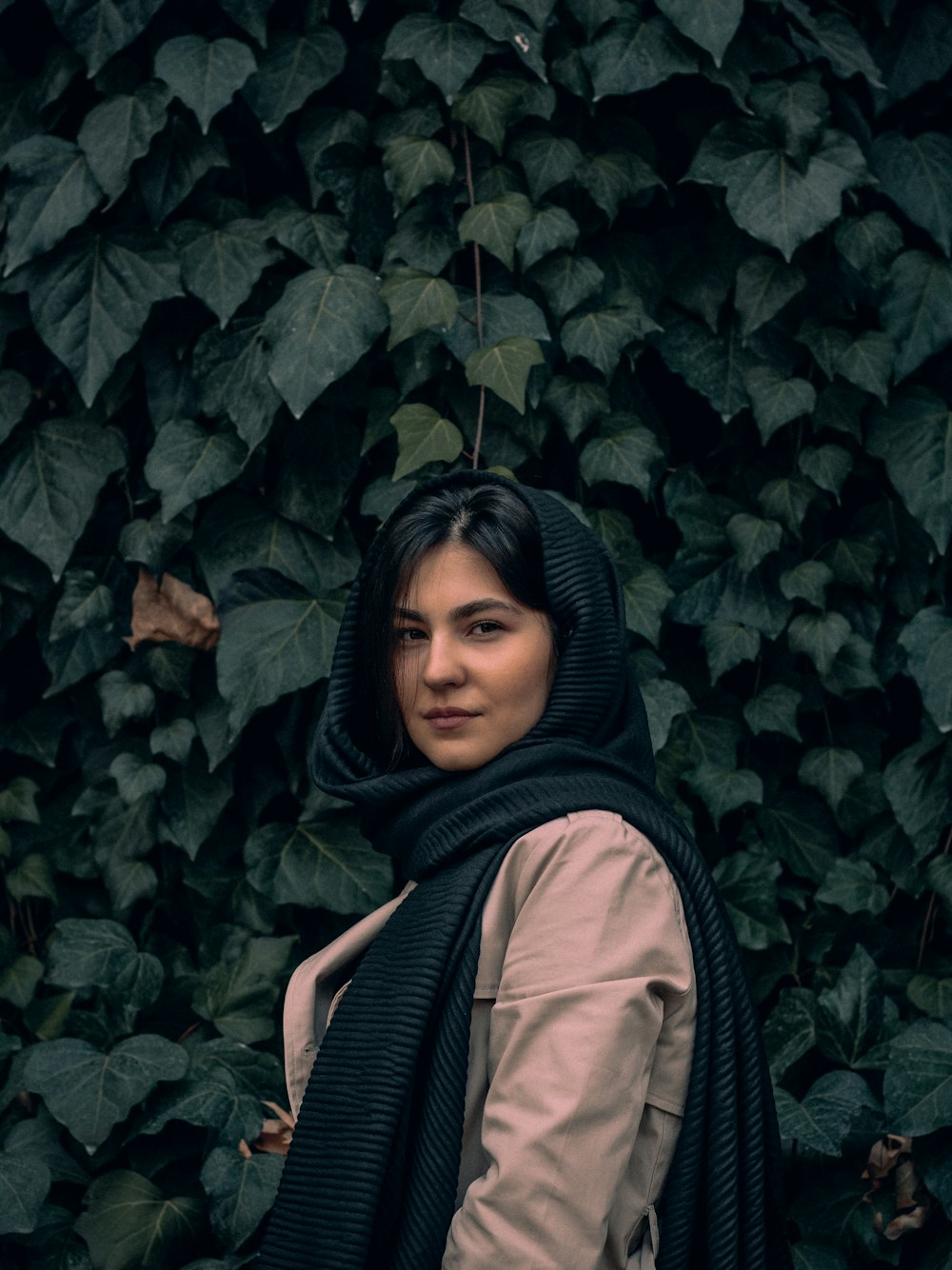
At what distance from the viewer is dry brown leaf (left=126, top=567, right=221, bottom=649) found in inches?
99.2

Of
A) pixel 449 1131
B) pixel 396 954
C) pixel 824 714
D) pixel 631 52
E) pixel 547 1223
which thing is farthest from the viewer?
pixel 824 714

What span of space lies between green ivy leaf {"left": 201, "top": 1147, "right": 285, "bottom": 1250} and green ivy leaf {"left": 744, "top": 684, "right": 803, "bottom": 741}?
1.20 meters

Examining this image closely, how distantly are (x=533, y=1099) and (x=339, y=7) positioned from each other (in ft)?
6.84

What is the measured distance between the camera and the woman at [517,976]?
1.27 metres

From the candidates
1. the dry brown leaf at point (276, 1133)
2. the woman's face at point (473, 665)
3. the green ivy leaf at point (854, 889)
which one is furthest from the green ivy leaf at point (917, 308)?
the dry brown leaf at point (276, 1133)

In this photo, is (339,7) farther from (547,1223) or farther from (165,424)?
(547,1223)

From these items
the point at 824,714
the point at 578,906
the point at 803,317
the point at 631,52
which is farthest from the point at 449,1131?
the point at 631,52

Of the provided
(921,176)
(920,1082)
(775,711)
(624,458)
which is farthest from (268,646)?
(921,176)

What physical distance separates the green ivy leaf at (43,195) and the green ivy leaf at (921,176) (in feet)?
4.97

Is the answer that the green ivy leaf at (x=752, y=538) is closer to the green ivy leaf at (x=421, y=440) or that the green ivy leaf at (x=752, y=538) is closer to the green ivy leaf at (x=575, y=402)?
the green ivy leaf at (x=575, y=402)

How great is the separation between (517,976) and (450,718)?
36 cm

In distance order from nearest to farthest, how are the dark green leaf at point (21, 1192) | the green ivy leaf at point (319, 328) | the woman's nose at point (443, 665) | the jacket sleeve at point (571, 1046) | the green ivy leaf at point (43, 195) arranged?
the jacket sleeve at point (571, 1046), the woman's nose at point (443, 665), the dark green leaf at point (21, 1192), the green ivy leaf at point (319, 328), the green ivy leaf at point (43, 195)

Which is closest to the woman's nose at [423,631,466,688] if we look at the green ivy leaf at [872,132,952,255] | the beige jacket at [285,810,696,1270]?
the beige jacket at [285,810,696,1270]

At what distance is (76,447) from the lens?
8.32 feet
